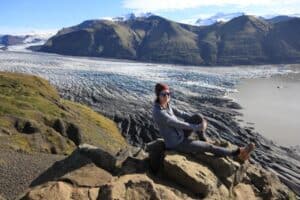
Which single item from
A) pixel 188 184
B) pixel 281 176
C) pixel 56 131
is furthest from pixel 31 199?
pixel 281 176

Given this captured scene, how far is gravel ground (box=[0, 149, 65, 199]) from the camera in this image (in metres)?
34.0

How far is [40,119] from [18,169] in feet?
82.9

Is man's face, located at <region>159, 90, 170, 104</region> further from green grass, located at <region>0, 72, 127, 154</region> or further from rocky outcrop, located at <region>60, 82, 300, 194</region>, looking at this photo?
rocky outcrop, located at <region>60, 82, 300, 194</region>

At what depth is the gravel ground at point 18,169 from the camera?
34000mm

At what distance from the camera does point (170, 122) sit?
727 inches

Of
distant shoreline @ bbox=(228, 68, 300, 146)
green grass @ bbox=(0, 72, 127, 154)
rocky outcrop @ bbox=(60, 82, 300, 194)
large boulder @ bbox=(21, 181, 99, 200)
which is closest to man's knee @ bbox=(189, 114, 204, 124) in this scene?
large boulder @ bbox=(21, 181, 99, 200)

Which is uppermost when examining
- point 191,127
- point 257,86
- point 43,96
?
point 191,127

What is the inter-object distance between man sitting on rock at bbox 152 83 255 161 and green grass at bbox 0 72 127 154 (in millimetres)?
21562

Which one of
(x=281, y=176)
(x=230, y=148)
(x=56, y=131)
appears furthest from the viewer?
(x=281, y=176)

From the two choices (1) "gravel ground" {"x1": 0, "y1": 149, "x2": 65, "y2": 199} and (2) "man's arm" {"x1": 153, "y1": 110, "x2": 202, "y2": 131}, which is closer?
(2) "man's arm" {"x1": 153, "y1": 110, "x2": 202, "y2": 131}

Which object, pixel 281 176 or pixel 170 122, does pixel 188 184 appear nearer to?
pixel 170 122

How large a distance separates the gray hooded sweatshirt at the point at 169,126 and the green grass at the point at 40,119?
21.7m

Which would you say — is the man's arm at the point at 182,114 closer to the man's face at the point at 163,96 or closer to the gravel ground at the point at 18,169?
the man's face at the point at 163,96

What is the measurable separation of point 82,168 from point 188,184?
4.05 meters
